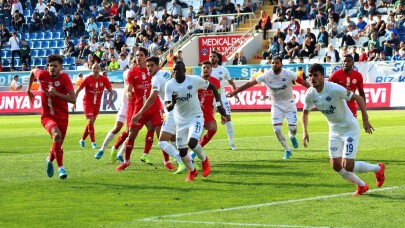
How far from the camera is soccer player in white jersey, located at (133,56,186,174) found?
17.0 meters

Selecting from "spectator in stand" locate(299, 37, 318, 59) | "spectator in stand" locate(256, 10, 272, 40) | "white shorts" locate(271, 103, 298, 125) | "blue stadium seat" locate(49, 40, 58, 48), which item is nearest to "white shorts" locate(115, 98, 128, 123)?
"white shorts" locate(271, 103, 298, 125)

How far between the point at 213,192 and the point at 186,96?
219cm

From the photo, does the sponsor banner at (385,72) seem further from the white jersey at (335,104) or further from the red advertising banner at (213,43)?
the white jersey at (335,104)

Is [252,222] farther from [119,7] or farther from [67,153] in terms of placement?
[119,7]

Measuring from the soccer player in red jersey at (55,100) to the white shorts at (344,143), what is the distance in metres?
4.83

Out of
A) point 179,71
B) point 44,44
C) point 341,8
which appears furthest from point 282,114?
point 44,44

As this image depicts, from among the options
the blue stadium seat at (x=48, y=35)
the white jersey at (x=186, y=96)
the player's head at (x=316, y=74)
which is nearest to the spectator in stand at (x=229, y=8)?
the blue stadium seat at (x=48, y=35)

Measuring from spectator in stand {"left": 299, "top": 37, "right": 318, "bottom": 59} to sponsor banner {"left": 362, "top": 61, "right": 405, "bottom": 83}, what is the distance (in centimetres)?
480

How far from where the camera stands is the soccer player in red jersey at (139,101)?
18.9m

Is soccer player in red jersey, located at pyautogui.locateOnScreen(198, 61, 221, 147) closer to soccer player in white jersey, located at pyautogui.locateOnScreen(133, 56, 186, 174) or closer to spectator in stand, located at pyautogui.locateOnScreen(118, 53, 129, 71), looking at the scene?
soccer player in white jersey, located at pyautogui.locateOnScreen(133, 56, 186, 174)

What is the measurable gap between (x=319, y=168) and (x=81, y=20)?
40264 mm

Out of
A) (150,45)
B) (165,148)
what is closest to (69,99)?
(165,148)

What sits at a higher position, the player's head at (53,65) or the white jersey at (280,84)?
the player's head at (53,65)

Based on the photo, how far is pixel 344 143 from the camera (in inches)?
556
